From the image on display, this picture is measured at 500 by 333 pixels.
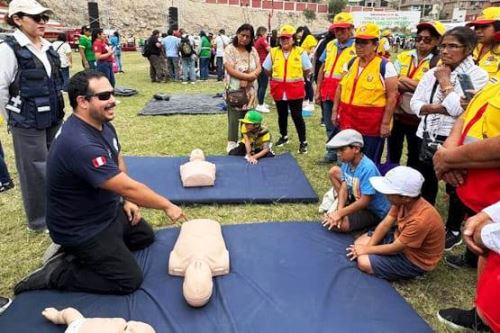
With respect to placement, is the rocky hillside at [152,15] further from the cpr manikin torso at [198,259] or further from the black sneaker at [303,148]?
the cpr manikin torso at [198,259]

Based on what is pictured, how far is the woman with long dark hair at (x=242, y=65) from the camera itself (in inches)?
194

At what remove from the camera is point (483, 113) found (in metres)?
1.65

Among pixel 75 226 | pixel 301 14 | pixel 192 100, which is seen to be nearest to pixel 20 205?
pixel 75 226

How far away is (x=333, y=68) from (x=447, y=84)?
7.49 ft

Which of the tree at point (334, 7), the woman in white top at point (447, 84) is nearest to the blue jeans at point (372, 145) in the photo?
the woman in white top at point (447, 84)

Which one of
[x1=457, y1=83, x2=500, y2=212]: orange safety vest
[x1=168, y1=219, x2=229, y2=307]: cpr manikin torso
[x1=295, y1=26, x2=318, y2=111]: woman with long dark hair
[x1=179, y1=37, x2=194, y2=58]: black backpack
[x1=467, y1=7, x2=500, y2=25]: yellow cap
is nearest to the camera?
[x1=457, y1=83, x2=500, y2=212]: orange safety vest

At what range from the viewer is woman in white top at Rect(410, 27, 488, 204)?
263 cm

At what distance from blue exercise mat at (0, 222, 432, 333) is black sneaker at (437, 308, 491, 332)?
22cm

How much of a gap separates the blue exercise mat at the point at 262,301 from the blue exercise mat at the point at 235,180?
3.42ft

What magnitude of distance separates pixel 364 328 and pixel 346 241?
1010 mm

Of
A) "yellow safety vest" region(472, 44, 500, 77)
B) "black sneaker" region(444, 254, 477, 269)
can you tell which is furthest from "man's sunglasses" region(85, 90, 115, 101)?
"yellow safety vest" region(472, 44, 500, 77)

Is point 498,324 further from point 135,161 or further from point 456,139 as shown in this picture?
point 135,161

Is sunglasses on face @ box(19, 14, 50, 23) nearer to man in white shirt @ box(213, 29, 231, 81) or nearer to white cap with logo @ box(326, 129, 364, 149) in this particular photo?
white cap with logo @ box(326, 129, 364, 149)

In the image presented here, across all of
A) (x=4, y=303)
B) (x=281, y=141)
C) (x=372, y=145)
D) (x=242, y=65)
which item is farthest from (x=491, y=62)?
(x=4, y=303)
